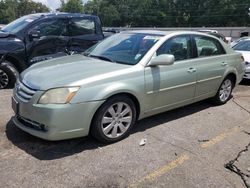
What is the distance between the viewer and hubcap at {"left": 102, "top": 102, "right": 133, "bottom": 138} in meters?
4.52

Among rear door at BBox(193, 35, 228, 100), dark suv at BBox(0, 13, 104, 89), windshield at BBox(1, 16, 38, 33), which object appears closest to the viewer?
rear door at BBox(193, 35, 228, 100)

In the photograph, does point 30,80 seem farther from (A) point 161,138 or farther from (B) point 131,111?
(A) point 161,138

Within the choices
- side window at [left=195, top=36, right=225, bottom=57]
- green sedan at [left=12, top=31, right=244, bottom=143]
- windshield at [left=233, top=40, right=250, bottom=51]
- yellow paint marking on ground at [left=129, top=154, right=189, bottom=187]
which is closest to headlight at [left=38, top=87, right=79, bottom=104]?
green sedan at [left=12, top=31, right=244, bottom=143]

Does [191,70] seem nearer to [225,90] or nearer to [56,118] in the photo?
[225,90]

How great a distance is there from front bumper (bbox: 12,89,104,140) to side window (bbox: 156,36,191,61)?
155 centimetres

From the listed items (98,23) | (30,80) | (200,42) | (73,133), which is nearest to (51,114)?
(73,133)

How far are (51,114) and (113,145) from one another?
1.03 meters

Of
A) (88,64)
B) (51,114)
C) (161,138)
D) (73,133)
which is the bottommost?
(161,138)

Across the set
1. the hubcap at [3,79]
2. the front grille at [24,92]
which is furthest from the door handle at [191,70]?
the hubcap at [3,79]

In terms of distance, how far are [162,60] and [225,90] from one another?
8.32ft

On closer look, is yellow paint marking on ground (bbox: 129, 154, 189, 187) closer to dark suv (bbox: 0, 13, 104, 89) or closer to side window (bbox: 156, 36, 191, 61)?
side window (bbox: 156, 36, 191, 61)

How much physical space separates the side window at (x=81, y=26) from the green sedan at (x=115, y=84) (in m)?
3.04

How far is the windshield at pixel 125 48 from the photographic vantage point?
5.07 meters

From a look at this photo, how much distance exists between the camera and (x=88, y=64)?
4.90m
